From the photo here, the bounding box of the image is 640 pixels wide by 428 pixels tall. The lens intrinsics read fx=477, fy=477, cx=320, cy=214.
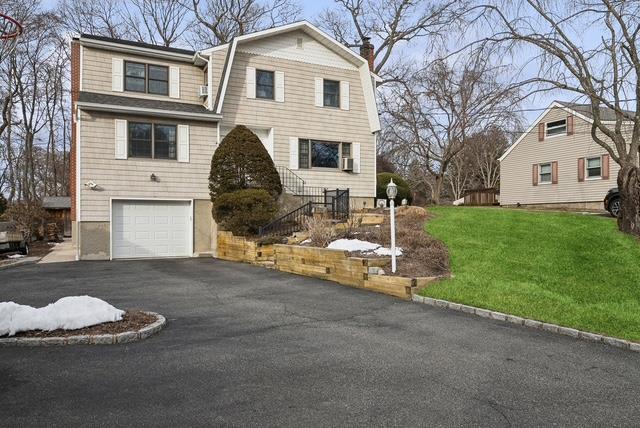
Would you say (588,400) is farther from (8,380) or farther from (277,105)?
(277,105)

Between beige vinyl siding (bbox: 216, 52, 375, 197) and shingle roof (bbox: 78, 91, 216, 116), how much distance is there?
3.86 ft

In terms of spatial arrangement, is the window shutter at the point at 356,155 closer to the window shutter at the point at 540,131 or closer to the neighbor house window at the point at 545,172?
the neighbor house window at the point at 545,172

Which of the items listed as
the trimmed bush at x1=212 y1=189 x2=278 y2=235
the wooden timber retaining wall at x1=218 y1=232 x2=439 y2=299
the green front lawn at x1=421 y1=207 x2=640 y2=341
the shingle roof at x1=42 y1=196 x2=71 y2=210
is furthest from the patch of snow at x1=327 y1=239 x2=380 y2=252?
the shingle roof at x1=42 y1=196 x2=71 y2=210

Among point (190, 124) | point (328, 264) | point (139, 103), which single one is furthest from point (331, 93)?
point (328, 264)

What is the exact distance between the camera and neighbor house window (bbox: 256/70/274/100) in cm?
1886

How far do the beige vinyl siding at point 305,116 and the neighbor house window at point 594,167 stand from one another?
1274cm

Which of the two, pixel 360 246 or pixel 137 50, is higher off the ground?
pixel 137 50

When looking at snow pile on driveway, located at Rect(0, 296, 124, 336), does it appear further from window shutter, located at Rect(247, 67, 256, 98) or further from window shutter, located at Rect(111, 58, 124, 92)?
window shutter, located at Rect(247, 67, 256, 98)

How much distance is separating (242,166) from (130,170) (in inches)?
152

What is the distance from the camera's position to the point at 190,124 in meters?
17.4

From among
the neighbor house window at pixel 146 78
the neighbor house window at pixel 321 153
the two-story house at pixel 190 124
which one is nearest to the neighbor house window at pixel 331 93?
the two-story house at pixel 190 124

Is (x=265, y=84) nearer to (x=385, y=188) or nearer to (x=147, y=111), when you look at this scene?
(x=147, y=111)

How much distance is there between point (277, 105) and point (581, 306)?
1397cm

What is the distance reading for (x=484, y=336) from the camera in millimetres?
6508
